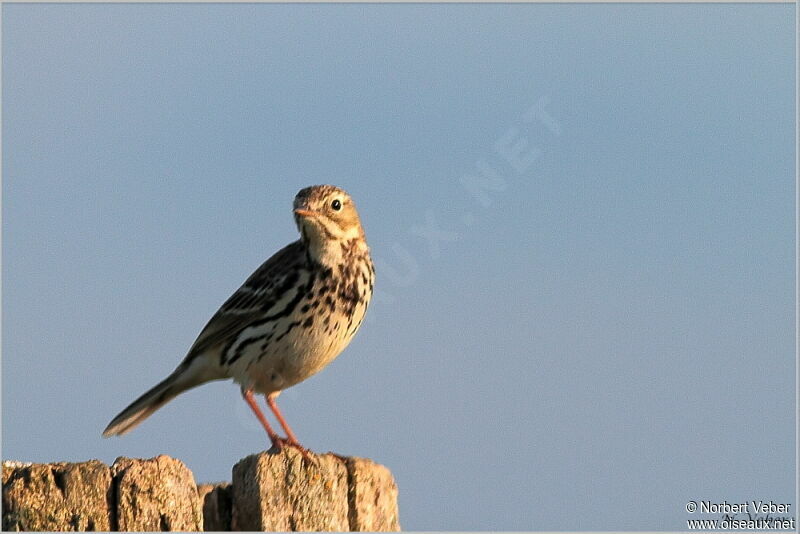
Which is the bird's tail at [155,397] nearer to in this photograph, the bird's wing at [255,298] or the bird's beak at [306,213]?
the bird's wing at [255,298]

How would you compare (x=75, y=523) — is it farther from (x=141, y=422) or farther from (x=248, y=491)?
(x=141, y=422)

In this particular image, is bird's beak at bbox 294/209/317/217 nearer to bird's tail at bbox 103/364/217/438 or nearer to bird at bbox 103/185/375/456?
bird at bbox 103/185/375/456

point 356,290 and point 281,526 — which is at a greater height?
point 356,290

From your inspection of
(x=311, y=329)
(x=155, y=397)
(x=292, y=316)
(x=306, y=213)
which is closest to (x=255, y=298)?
(x=292, y=316)

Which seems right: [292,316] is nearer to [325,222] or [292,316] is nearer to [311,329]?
[311,329]

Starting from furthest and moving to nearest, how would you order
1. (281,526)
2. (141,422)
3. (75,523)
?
(141,422) < (281,526) < (75,523)

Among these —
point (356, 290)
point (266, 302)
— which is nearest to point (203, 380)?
point (266, 302)

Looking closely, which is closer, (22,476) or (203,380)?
(22,476)
